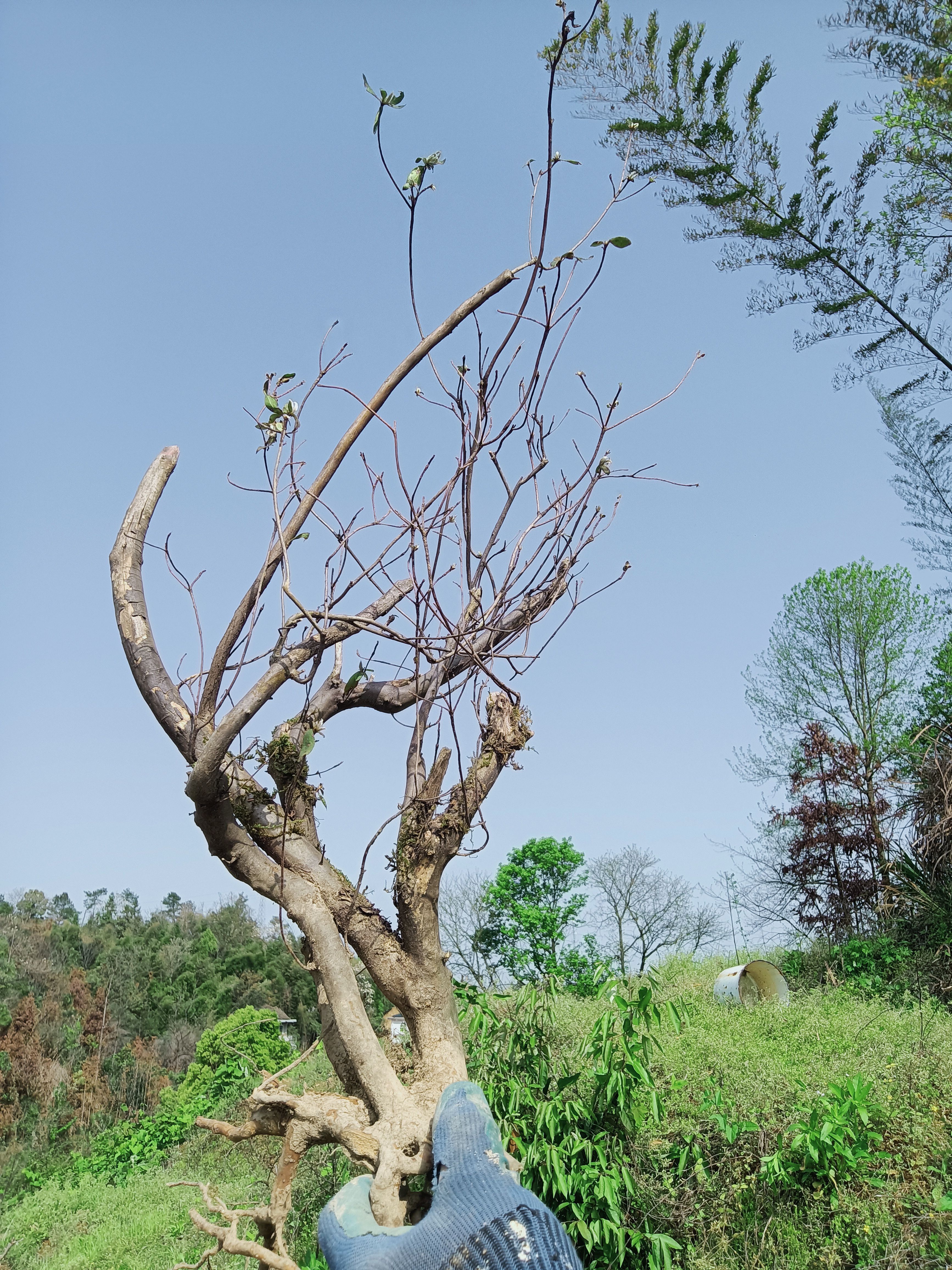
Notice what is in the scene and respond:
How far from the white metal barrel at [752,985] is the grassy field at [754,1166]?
0.27 meters

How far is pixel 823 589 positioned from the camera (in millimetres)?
11258

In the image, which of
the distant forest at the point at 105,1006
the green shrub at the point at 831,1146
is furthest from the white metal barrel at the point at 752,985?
the distant forest at the point at 105,1006

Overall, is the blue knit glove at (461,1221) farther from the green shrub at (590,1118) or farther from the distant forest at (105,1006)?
the distant forest at (105,1006)

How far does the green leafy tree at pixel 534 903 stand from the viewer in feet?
32.5

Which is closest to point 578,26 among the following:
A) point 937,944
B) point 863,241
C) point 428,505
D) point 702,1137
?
point 428,505

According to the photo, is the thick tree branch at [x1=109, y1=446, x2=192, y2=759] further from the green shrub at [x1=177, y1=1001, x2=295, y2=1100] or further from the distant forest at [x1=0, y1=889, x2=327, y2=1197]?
the distant forest at [x1=0, y1=889, x2=327, y2=1197]

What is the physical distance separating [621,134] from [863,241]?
2.51 m

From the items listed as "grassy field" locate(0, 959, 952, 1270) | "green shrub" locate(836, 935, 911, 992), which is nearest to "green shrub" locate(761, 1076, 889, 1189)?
"grassy field" locate(0, 959, 952, 1270)

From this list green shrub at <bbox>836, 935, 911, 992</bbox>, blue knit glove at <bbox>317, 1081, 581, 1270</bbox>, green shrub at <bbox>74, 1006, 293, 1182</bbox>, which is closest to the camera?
blue knit glove at <bbox>317, 1081, 581, 1270</bbox>

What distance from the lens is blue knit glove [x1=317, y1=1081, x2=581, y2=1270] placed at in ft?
5.94

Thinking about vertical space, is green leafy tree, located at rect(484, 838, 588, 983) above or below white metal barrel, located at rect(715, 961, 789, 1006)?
above

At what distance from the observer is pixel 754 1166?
3.40 meters

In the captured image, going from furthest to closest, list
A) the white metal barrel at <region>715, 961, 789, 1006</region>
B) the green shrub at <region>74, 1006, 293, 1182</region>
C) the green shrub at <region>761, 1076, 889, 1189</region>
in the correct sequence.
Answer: the green shrub at <region>74, 1006, 293, 1182</region> < the white metal barrel at <region>715, 961, 789, 1006</region> < the green shrub at <region>761, 1076, 889, 1189</region>

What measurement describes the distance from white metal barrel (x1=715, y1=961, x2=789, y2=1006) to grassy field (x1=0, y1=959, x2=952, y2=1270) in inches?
10.5
